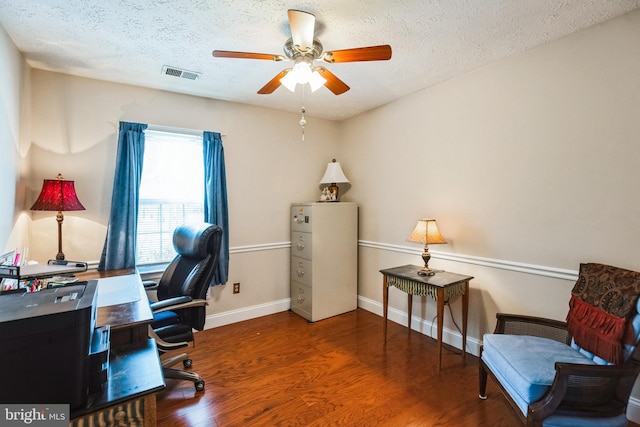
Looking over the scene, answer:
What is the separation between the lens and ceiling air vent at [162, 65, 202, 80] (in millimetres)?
2451

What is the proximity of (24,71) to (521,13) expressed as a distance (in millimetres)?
3393

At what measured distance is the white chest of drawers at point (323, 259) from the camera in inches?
131

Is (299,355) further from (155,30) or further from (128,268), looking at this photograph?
(155,30)

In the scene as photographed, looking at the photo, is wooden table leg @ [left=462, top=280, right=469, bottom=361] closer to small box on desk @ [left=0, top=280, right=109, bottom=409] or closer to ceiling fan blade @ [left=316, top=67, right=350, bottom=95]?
ceiling fan blade @ [left=316, top=67, right=350, bottom=95]

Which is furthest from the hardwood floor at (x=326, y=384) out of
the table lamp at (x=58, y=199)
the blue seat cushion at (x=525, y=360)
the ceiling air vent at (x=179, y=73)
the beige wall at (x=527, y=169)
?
the ceiling air vent at (x=179, y=73)

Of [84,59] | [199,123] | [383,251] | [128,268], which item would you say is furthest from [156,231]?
[383,251]

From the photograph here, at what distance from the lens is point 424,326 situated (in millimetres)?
2996

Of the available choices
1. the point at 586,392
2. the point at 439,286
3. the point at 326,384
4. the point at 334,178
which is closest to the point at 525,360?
the point at 586,392

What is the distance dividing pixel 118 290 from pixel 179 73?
69.7 inches

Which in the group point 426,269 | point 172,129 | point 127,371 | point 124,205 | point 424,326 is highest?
point 172,129

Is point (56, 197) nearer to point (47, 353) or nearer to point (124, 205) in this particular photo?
point (124, 205)

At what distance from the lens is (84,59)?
227 centimetres

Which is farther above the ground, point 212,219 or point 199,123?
point 199,123

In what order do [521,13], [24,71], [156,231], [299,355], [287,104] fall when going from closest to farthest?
[521,13]
[24,71]
[299,355]
[156,231]
[287,104]
